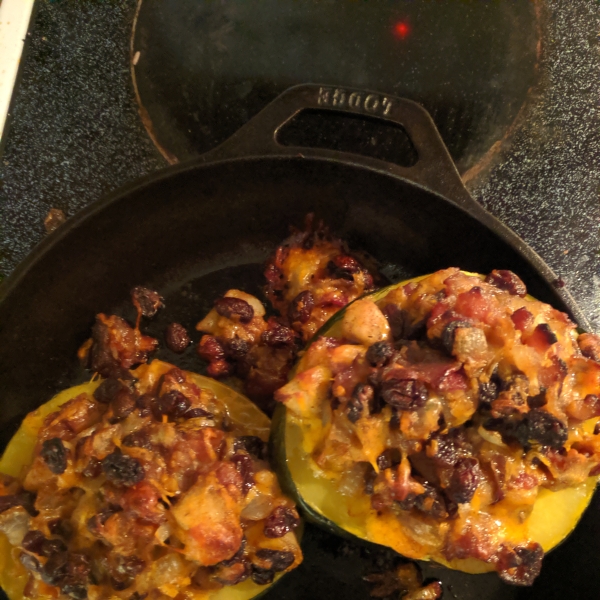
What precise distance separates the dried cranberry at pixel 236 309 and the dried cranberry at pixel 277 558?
581mm

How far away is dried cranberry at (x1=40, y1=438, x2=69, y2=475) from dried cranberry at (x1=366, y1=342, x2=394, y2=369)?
0.68m

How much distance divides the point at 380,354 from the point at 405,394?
9 cm

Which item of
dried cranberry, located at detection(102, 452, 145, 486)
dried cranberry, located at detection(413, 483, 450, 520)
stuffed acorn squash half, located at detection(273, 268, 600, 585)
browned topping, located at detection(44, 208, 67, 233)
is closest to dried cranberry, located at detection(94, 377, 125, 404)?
dried cranberry, located at detection(102, 452, 145, 486)

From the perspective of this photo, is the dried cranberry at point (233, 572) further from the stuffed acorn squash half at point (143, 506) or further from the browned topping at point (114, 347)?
the browned topping at point (114, 347)

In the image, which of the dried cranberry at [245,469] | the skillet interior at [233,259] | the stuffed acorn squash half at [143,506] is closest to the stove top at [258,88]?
the skillet interior at [233,259]

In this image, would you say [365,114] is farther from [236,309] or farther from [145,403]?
[145,403]

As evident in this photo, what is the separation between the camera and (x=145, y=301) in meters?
1.60

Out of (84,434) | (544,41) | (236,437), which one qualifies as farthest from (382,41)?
(84,434)

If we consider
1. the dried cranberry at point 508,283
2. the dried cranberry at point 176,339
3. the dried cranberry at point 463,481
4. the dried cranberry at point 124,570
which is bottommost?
the dried cranberry at point 124,570

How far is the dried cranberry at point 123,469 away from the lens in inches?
42.8

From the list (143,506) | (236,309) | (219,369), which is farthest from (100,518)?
(236,309)

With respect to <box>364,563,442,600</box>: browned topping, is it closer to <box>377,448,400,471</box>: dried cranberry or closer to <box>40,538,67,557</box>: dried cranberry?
<box>377,448,400,471</box>: dried cranberry

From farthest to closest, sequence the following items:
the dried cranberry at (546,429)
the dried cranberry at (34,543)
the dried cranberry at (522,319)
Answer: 1. the dried cranberry at (34,543)
2. the dried cranberry at (522,319)
3. the dried cranberry at (546,429)

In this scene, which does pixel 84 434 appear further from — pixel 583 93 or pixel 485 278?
pixel 583 93
